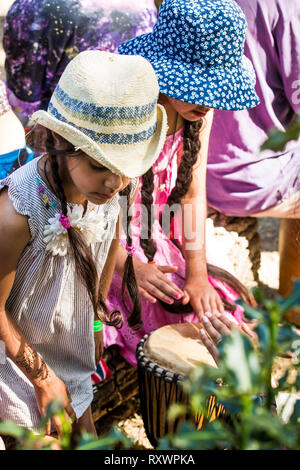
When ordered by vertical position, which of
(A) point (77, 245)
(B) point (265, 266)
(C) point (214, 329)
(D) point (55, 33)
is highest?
(D) point (55, 33)

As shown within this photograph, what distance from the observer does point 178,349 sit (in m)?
1.85

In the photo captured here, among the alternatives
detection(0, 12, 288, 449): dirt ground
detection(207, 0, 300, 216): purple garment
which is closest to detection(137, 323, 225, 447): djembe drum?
detection(0, 12, 288, 449): dirt ground

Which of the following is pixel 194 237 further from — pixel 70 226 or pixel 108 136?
pixel 108 136

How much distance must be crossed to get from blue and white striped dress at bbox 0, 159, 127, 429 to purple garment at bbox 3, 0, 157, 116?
123 cm

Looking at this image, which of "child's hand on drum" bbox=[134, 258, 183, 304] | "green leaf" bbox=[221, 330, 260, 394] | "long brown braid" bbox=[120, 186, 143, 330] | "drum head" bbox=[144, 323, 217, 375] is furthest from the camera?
"child's hand on drum" bbox=[134, 258, 183, 304]

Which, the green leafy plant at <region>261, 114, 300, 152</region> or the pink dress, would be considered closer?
the green leafy plant at <region>261, 114, 300, 152</region>

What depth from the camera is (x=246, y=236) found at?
3102 millimetres

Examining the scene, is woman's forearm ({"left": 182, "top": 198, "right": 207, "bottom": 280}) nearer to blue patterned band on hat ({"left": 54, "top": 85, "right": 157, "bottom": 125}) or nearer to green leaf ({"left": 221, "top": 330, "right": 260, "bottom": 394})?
blue patterned band on hat ({"left": 54, "top": 85, "right": 157, "bottom": 125})

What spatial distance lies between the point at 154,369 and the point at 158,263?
0.60m

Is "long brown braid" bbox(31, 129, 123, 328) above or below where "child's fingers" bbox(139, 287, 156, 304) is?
above

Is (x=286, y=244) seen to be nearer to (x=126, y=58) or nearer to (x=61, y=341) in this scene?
(x=61, y=341)

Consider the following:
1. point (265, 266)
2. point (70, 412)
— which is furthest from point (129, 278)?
point (265, 266)

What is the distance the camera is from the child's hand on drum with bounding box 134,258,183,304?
2.11m
